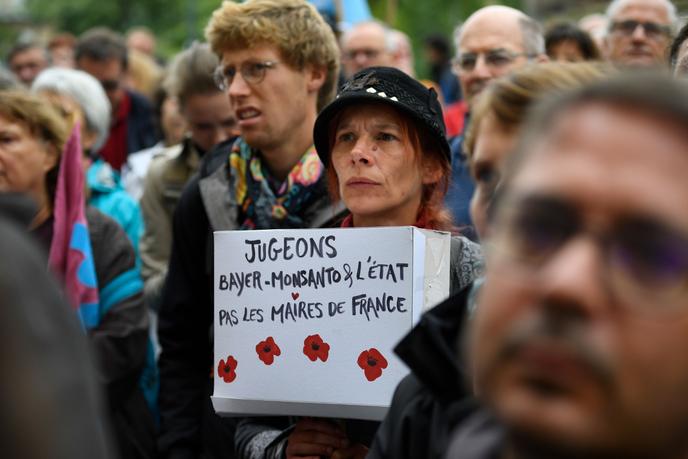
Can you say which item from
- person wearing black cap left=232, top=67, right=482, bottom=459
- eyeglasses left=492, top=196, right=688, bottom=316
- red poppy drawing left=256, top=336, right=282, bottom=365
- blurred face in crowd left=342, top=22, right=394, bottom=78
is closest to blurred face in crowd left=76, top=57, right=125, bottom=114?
blurred face in crowd left=342, top=22, right=394, bottom=78

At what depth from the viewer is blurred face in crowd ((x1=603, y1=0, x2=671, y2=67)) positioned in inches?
273

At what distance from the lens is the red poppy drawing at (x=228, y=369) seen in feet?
11.9

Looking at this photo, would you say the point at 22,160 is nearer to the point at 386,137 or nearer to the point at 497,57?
the point at 386,137

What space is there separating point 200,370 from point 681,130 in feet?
11.0

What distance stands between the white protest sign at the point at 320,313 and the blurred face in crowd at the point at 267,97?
37.0 inches

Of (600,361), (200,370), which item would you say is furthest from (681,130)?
(200,370)

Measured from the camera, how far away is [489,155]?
276cm

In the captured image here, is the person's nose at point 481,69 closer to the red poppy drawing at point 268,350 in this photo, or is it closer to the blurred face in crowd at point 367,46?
the blurred face in crowd at point 367,46

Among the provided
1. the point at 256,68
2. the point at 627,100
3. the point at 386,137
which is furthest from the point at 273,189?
the point at 627,100

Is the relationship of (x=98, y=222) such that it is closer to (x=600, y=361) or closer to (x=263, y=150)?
(x=263, y=150)

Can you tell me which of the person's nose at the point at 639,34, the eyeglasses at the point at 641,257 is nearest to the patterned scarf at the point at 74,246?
the person's nose at the point at 639,34

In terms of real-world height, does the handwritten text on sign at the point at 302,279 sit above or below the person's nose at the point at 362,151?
below

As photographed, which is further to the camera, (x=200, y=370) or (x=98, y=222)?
(x=98, y=222)

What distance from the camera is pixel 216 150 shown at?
5.00 m
